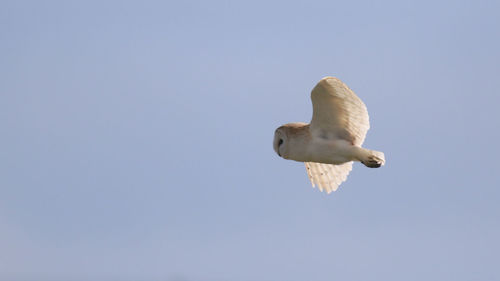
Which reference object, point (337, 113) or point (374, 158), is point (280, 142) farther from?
point (374, 158)

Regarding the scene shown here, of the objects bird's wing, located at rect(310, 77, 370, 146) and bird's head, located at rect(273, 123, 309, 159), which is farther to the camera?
bird's head, located at rect(273, 123, 309, 159)

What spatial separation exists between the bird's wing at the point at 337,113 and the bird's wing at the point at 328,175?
67.1 inches

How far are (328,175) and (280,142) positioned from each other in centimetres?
153

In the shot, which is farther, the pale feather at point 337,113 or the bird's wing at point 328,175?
the bird's wing at point 328,175

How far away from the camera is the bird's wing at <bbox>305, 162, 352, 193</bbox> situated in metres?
17.7

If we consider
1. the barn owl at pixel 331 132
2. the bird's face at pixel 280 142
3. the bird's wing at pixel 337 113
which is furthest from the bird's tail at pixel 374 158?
the bird's face at pixel 280 142

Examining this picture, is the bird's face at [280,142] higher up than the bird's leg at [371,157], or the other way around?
the bird's face at [280,142]

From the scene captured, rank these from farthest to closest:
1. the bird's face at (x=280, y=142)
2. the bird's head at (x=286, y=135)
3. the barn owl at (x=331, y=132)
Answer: the bird's face at (x=280, y=142) < the bird's head at (x=286, y=135) < the barn owl at (x=331, y=132)

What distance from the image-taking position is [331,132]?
1609 cm

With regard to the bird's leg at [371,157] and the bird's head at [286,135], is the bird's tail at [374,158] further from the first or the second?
the bird's head at [286,135]

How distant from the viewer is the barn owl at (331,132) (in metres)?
15.5

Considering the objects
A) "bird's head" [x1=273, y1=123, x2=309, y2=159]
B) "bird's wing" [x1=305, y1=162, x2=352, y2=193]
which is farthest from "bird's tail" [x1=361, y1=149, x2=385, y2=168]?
"bird's wing" [x1=305, y1=162, x2=352, y2=193]

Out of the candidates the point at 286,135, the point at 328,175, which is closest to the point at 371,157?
the point at 286,135

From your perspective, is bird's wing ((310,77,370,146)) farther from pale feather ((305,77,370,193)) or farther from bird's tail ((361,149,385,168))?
bird's tail ((361,149,385,168))
